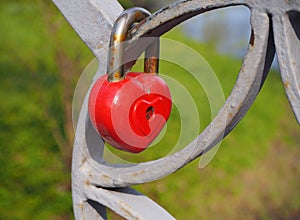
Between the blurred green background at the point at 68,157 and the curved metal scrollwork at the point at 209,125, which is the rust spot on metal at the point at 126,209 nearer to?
the curved metal scrollwork at the point at 209,125

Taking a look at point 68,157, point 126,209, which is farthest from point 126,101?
point 68,157

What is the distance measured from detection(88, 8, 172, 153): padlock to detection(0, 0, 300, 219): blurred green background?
1148 millimetres

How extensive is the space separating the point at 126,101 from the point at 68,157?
224 centimetres

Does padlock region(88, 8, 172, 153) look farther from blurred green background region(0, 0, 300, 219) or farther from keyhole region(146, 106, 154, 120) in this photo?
blurred green background region(0, 0, 300, 219)

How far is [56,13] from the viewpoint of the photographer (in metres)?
2.72

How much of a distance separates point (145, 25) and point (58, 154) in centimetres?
279

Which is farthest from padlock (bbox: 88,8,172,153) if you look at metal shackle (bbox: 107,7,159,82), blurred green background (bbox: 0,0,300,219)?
blurred green background (bbox: 0,0,300,219)

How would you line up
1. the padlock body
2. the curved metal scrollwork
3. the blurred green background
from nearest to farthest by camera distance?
the curved metal scrollwork
the padlock body
the blurred green background

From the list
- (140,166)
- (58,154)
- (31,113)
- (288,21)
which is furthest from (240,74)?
(31,113)

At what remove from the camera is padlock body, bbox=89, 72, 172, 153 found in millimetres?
659

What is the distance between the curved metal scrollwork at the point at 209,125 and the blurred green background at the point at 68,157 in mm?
1135

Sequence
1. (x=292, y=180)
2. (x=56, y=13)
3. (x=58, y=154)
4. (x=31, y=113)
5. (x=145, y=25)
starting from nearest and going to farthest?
(x=145, y=25) → (x=56, y=13) → (x=58, y=154) → (x=292, y=180) → (x=31, y=113)

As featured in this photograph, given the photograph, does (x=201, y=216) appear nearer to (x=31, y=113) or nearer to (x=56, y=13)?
(x=56, y=13)

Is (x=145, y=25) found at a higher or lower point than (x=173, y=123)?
higher
